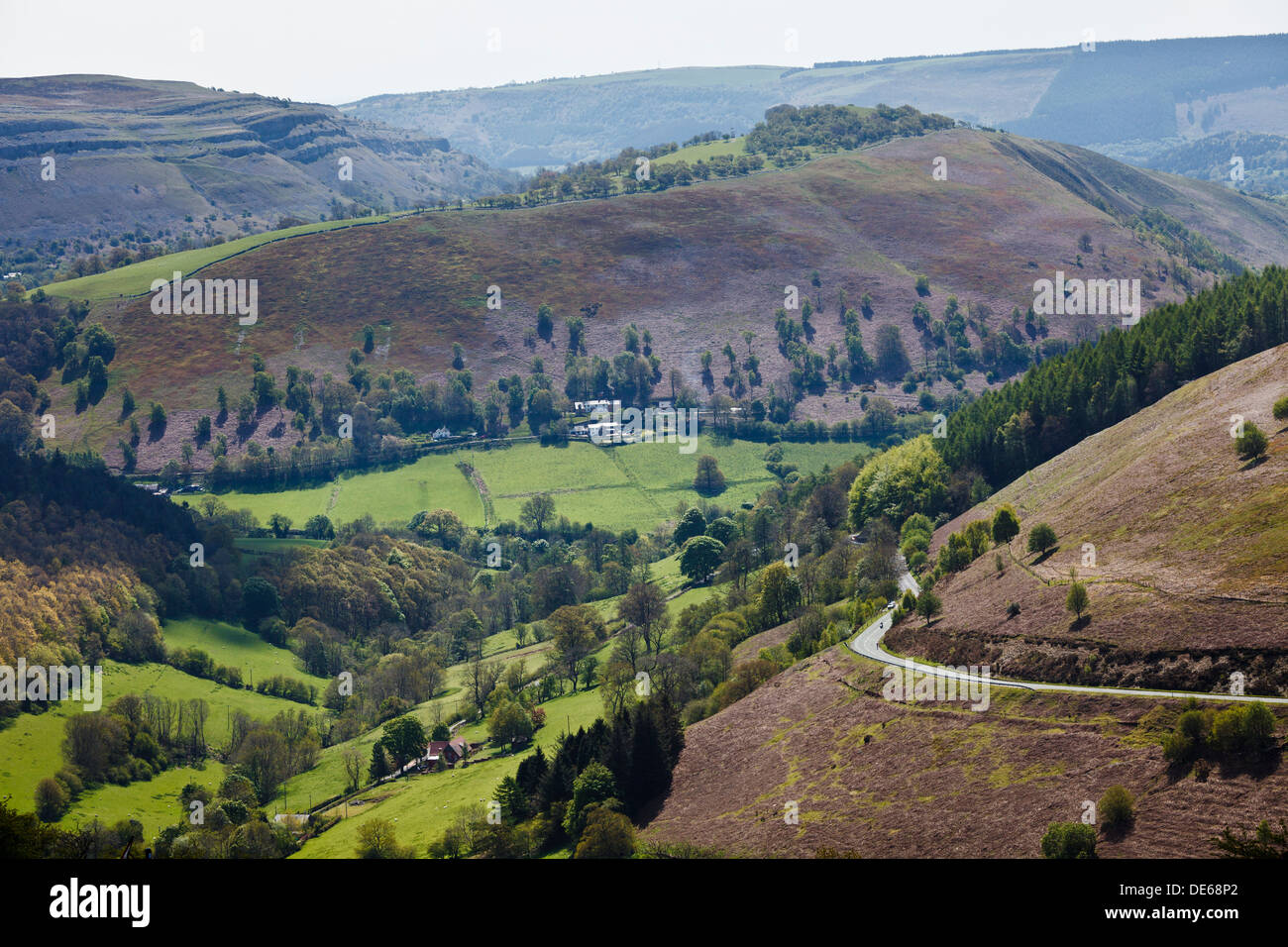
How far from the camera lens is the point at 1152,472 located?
106625 millimetres

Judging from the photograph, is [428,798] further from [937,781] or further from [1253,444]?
[1253,444]

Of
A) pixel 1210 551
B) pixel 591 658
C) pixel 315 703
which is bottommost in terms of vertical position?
pixel 315 703

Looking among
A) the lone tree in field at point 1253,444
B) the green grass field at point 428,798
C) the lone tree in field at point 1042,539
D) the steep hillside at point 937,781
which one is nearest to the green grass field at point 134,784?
the green grass field at point 428,798

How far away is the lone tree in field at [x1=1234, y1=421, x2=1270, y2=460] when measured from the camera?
97500 mm

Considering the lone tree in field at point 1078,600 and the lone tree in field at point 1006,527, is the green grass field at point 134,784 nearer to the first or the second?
the lone tree in field at point 1006,527

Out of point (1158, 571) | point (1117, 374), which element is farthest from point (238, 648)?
point (1158, 571)

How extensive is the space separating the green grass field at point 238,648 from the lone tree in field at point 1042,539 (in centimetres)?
11529

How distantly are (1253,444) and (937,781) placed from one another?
43931 mm

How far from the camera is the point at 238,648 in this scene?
187000 millimetres

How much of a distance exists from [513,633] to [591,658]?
1533 inches

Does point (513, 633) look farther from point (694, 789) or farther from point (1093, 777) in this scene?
point (1093, 777)

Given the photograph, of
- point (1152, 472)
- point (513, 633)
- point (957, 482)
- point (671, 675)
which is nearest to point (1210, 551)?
point (1152, 472)

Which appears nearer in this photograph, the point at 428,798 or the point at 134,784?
the point at 428,798

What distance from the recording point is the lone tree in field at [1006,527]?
116 metres
